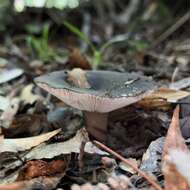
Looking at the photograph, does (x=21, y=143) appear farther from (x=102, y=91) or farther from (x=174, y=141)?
(x=174, y=141)

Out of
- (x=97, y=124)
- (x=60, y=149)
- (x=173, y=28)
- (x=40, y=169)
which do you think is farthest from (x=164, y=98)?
(x=173, y=28)

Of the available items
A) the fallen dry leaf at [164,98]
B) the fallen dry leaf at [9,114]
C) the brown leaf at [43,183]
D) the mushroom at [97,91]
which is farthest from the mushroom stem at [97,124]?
the brown leaf at [43,183]

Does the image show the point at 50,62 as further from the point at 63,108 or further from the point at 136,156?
the point at 136,156

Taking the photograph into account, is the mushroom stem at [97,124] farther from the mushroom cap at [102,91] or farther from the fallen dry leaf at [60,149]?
the fallen dry leaf at [60,149]

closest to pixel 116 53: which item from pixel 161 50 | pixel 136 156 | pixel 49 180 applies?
pixel 161 50

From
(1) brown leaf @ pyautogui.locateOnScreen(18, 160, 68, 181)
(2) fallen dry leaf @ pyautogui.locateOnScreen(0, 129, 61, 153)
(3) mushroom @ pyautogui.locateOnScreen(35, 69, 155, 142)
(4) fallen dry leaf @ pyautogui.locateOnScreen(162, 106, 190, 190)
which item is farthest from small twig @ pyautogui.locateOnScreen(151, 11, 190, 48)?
(4) fallen dry leaf @ pyautogui.locateOnScreen(162, 106, 190, 190)

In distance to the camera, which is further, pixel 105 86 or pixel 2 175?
pixel 105 86
